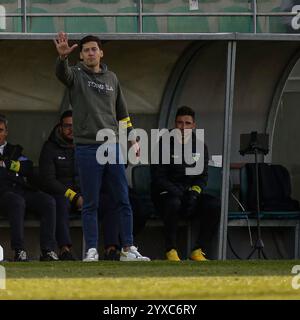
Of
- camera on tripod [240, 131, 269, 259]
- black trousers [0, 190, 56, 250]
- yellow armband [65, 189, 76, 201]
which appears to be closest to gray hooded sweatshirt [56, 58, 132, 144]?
black trousers [0, 190, 56, 250]

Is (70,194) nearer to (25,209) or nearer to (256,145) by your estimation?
(25,209)

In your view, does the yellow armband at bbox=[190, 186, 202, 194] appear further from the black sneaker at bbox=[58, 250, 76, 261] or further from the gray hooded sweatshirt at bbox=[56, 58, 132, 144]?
the gray hooded sweatshirt at bbox=[56, 58, 132, 144]

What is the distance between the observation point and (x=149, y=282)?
7.89m

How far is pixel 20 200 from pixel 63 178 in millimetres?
Answer: 701

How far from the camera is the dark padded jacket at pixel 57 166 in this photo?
39.6ft

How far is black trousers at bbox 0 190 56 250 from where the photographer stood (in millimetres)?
11484

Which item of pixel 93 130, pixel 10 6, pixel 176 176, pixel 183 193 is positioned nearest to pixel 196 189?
pixel 183 193

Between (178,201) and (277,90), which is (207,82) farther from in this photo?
(178,201)

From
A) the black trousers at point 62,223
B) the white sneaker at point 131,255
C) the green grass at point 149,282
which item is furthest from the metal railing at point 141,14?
the green grass at point 149,282

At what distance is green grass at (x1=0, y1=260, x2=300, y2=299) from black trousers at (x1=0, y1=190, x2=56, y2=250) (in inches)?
71.6

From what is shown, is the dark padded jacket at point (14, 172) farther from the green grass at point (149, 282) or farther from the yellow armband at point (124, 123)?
the green grass at point (149, 282)

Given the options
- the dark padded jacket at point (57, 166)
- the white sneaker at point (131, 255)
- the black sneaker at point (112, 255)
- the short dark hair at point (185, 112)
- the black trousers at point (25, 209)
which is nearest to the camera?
the white sneaker at point (131, 255)

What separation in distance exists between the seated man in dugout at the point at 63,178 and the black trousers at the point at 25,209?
0.12 m
